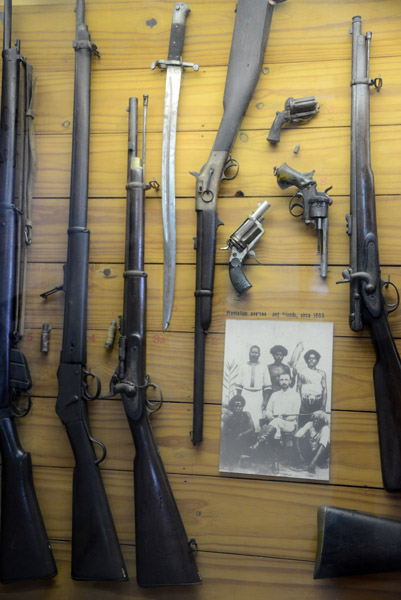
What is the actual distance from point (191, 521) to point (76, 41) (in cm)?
177

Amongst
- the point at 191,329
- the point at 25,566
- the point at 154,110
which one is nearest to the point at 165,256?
the point at 191,329

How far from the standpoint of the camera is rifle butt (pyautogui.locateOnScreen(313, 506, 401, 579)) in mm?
1793

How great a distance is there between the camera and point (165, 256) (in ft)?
6.98

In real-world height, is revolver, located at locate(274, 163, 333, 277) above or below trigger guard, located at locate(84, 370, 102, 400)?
above

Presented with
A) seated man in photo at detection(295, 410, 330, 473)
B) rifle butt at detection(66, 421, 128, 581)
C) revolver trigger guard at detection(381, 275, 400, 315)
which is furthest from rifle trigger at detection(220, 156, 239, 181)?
rifle butt at detection(66, 421, 128, 581)

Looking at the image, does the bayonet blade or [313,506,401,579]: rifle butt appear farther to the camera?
the bayonet blade

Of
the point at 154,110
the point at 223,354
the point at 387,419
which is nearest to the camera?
the point at 387,419

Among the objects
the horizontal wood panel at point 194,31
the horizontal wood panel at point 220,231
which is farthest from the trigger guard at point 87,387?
the horizontal wood panel at point 194,31

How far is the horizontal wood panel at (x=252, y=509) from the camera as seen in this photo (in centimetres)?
194

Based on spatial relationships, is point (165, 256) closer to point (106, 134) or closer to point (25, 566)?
point (106, 134)

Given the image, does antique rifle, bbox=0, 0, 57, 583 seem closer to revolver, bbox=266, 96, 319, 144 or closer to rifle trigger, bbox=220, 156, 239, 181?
rifle trigger, bbox=220, 156, 239, 181

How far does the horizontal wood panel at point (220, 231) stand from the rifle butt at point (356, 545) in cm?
83

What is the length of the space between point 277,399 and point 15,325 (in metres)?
0.95

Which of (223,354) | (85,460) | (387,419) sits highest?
(223,354)
